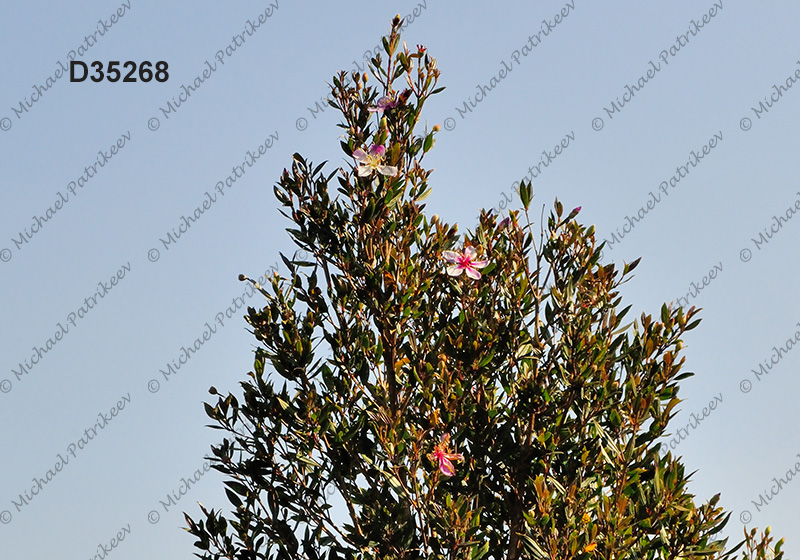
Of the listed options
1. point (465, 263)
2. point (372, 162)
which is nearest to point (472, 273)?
point (465, 263)

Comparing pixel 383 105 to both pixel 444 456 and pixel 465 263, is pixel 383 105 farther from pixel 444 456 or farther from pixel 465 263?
pixel 444 456

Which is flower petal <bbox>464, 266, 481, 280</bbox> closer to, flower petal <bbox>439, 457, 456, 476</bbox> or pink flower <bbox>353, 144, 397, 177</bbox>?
pink flower <bbox>353, 144, 397, 177</bbox>

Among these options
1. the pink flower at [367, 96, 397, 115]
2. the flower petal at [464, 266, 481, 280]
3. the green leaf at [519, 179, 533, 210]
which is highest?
the pink flower at [367, 96, 397, 115]

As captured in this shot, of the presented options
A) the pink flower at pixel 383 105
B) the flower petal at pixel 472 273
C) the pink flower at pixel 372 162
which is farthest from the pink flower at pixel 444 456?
the pink flower at pixel 383 105

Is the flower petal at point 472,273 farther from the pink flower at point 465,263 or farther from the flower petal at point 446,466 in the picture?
the flower petal at point 446,466

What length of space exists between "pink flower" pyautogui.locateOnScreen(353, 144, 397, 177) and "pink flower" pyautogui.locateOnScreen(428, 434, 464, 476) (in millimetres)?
1657

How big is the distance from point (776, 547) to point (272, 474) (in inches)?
125

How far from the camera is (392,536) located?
4785 millimetres

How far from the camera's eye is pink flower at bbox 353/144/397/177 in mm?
5230

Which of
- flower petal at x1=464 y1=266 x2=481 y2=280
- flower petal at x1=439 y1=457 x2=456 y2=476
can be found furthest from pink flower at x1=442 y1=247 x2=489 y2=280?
flower petal at x1=439 y1=457 x2=456 y2=476

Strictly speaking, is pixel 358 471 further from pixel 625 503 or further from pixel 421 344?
pixel 625 503

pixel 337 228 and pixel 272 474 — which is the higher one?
pixel 337 228

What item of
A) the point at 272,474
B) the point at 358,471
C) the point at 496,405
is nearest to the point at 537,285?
the point at 496,405

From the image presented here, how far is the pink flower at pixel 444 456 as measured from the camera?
4.69 metres
